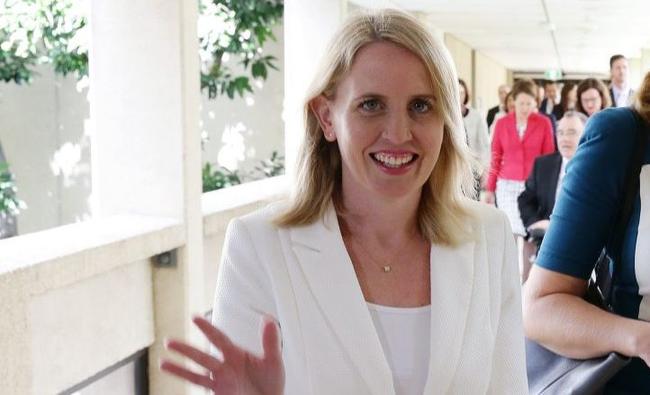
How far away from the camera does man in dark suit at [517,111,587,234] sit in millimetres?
5957

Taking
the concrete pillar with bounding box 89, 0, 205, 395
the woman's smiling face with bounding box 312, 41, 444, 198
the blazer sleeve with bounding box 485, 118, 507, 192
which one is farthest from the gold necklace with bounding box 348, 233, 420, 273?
the blazer sleeve with bounding box 485, 118, 507, 192

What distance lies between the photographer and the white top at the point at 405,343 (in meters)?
1.72

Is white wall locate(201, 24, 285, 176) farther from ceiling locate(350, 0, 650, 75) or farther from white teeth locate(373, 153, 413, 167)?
white teeth locate(373, 153, 413, 167)

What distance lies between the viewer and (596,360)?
1724 mm

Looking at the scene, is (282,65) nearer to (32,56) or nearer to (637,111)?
(32,56)

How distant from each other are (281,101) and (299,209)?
5359mm

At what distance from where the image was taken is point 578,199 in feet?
5.78

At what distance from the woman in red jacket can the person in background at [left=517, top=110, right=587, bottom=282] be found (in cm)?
159

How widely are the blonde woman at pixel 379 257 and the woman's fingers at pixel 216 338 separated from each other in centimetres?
31

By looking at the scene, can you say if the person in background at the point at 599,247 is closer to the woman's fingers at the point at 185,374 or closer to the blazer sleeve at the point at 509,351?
the blazer sleeve at the point at 509,351

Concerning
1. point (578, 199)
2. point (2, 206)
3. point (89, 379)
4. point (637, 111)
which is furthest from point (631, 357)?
point (2, 206)

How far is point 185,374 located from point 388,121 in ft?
2.06

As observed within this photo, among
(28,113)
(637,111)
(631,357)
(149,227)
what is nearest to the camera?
(631,357)

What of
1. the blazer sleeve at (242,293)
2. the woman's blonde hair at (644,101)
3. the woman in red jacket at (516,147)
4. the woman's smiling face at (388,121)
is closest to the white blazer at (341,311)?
the blazer sleeve at (242,293)
